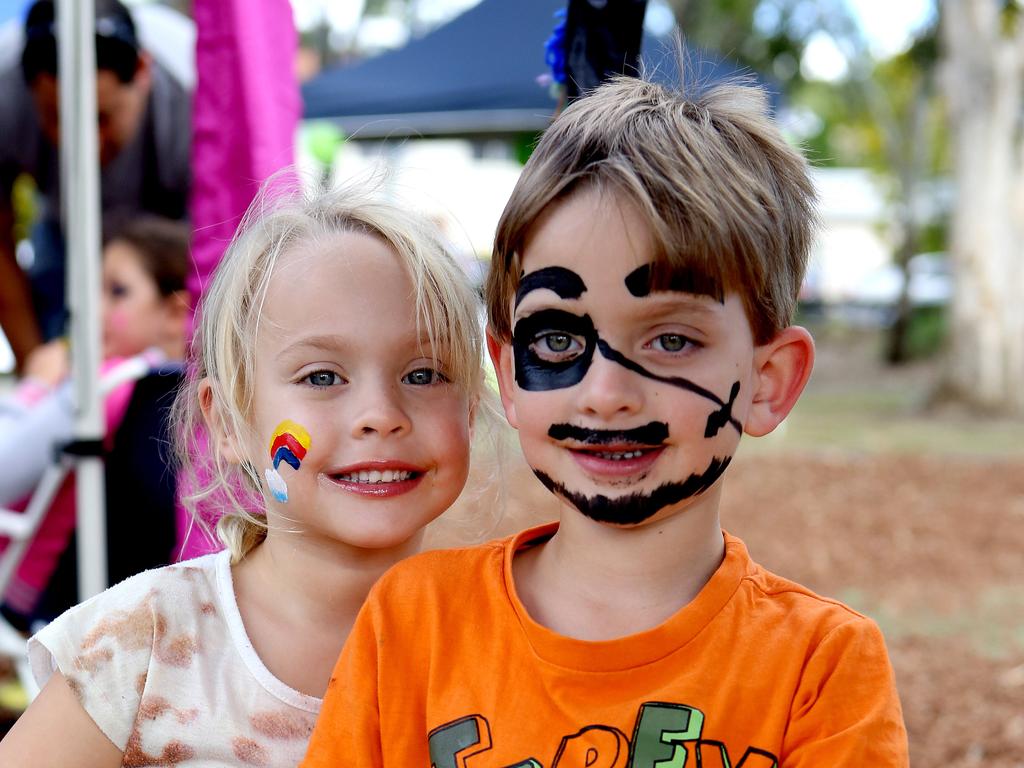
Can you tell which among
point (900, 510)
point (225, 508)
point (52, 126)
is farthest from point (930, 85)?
point (225, 508)

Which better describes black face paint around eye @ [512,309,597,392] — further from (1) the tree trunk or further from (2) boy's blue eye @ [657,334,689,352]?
(1) the tree trunk

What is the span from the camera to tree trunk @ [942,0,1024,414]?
35.1 feet

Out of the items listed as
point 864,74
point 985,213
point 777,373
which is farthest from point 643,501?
point 864,74

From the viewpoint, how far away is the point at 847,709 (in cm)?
129

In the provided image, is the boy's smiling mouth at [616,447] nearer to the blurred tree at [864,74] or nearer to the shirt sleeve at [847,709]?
the shirt sleeve at [847,709]

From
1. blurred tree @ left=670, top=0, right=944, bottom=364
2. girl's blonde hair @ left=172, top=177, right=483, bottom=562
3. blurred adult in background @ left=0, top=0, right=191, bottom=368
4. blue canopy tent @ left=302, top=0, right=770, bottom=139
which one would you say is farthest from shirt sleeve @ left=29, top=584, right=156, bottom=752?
blurred tree @ left=670, top=0, right=944, bottom=364

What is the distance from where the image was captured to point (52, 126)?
4488 mm

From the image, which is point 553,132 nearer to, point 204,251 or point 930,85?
point 204,251

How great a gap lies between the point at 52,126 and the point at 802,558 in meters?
4.23

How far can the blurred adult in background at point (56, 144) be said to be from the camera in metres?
4.00

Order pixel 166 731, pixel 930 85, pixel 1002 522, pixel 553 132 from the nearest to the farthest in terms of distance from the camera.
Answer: pixel 553 132 → pixel 166 731 → pixel 1002 522 → pixel 930 85

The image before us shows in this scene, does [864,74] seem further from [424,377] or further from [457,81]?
[424,377]

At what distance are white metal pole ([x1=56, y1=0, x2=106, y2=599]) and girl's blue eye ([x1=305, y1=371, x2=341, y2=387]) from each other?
1.35m

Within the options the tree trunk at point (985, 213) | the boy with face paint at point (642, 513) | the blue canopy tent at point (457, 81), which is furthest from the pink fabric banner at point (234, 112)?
the tree trunk at point (985, 213)
